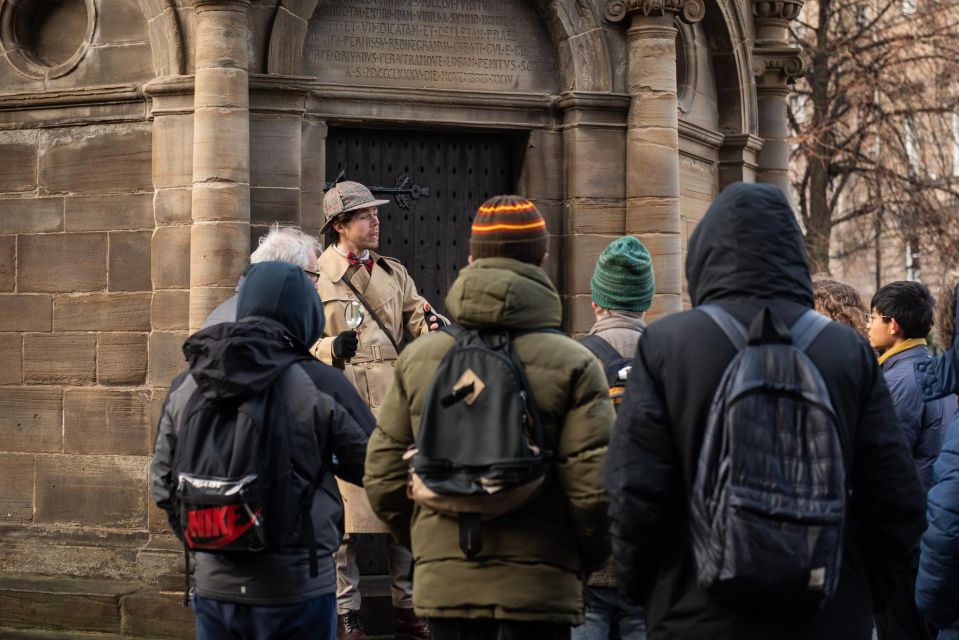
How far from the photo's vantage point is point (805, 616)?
11.0 feet

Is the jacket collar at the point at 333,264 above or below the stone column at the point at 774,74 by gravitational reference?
below

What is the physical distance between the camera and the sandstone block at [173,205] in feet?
27.6

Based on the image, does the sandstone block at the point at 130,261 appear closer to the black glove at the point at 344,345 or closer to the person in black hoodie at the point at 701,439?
the black glove at the point at 344,345

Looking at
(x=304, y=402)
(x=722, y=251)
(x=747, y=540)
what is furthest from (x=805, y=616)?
(x=304, y=402)

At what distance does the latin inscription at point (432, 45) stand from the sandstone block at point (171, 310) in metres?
1.60

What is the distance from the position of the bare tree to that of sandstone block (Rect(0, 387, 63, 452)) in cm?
1343

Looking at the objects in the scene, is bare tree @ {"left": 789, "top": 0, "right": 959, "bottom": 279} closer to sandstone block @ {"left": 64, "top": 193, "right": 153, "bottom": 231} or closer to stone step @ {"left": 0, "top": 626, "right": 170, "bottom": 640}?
sandstone block @ {"left": 64, "top": 193, "right": 153, "bottom": 231}

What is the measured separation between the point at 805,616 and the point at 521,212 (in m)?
1.40

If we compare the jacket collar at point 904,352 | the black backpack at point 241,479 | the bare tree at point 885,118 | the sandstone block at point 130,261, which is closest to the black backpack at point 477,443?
the black backpack at point 241,479

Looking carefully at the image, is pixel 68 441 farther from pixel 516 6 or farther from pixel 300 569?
pixel 300 569

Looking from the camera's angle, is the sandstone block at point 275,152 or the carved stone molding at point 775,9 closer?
the sandstone block at point 275,152

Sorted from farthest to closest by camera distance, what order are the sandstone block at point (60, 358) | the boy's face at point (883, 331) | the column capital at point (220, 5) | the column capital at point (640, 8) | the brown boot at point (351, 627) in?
the column capital at point (640, 8) < the sandstone block at point (60, 358) < the column capital at point (220, 5) < the brown boot at point (351, 627) < the boy's face at point (883, 331)

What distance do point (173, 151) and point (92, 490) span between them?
2.11m

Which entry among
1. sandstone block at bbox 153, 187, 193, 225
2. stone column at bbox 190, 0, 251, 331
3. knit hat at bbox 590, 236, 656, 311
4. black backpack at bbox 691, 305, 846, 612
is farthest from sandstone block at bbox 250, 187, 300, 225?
black backpack at bbox 691, 305, 846, 612
